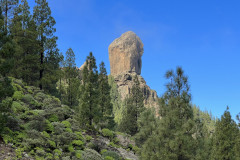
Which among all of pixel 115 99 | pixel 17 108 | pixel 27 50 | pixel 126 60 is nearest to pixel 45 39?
pixel 27 50

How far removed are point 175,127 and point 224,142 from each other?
28.3 feet

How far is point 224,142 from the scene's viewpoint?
69.4ft

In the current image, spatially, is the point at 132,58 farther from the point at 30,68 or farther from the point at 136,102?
the point at 30,68

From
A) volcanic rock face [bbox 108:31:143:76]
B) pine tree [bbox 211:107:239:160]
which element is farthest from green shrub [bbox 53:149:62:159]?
volcanic rock face [bbox 108:31:143:76]

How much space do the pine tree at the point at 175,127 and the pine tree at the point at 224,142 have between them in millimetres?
7181

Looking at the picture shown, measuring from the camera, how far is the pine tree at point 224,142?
20.9 meters

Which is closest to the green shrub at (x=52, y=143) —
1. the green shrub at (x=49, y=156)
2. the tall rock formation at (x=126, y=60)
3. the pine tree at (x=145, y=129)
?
the green shrub at (x=49, y=156)

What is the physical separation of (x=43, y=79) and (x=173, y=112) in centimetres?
2032

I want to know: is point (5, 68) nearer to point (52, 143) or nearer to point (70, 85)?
point (52, 143)

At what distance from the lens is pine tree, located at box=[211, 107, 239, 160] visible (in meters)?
20.9

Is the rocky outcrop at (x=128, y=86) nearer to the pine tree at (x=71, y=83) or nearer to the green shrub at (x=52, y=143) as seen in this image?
the pine tree at (x=71, y=83)

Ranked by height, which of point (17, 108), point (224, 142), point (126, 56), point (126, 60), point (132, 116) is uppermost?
point (126, 56)

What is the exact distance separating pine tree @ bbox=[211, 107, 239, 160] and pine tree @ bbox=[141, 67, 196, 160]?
7.18 metres

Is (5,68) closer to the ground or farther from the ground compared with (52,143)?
farther from the ground
